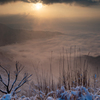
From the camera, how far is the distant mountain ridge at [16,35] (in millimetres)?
35375

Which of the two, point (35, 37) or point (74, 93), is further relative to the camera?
point (35, 37)

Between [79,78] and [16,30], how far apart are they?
41.2 m

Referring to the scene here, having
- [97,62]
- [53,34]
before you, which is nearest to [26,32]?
[53,34]

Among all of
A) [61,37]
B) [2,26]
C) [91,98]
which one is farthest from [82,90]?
[61,37]

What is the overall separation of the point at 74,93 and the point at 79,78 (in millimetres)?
969

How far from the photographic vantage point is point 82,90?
1674 mm

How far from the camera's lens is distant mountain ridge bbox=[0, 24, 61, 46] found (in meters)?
35.4

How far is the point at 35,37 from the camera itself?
43.5 m

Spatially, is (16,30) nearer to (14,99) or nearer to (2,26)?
(2,26)

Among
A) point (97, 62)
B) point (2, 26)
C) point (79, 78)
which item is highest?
point (2, 26)

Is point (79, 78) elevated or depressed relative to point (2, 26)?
depressed

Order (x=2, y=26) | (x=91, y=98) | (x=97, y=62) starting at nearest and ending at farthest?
(x=91, y=98) < (x=97, y=62) < (x=2, y=26)

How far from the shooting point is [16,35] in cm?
4041

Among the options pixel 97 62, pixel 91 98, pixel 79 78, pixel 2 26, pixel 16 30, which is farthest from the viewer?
pixel 16 30
